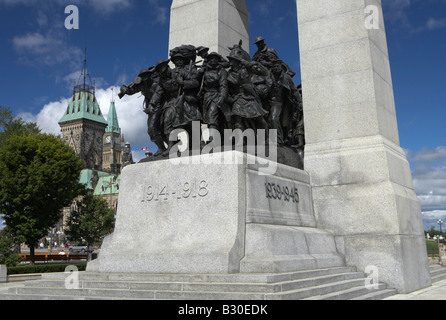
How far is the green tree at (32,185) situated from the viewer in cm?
3675

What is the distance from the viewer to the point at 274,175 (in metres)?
11.4

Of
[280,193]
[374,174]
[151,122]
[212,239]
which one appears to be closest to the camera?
[212,239]

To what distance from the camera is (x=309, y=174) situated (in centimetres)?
1318

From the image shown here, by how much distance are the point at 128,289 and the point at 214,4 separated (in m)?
12.8

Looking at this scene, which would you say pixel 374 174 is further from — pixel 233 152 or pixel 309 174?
pixel 233 152

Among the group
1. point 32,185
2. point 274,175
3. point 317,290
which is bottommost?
point 317,290

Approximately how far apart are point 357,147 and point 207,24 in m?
8.47

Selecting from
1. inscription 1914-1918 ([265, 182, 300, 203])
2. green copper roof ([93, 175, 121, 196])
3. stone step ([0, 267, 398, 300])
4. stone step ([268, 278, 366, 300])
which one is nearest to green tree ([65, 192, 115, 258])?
stone step ([0, 267, 398, 300])

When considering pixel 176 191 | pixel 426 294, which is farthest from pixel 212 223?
pixel 426 294

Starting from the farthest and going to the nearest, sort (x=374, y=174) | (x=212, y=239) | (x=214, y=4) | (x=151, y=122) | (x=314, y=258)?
1. (x=214, y=4)
2. (x=151, y=122)
3. (x=374, y=174)
4. (x=314, y=258)
5. (x=212, y=239)

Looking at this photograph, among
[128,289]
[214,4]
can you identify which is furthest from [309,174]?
[214,4]

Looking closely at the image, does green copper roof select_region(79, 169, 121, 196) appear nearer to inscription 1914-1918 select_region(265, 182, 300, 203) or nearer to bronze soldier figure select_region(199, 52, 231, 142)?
bronze soldier figure select_region(199, 52, 231, 142)

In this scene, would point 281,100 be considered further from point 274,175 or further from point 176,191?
point 176,191

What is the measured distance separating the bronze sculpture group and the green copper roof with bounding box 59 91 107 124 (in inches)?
6956
